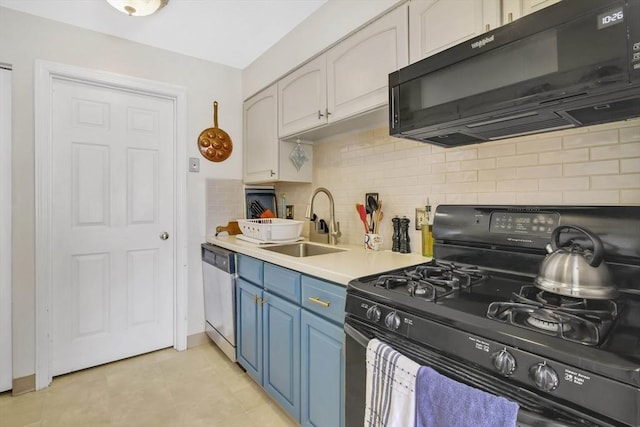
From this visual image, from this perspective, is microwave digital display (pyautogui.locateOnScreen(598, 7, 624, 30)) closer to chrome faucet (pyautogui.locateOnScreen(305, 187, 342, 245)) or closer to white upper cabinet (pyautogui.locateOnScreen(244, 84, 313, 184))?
chrome faucet (pyautogui.locateOnScreen(305, 187, 342, 245))

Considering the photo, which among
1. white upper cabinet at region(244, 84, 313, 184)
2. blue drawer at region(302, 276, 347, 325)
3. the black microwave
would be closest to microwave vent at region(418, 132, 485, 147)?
the black microwave

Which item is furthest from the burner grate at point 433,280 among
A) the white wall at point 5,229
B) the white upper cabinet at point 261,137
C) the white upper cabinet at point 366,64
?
the white wall at point 5,229

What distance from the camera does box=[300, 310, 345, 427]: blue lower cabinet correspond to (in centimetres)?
128

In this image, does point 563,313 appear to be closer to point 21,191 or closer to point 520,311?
point 520,311

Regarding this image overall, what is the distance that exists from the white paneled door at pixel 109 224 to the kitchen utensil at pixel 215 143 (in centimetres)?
24

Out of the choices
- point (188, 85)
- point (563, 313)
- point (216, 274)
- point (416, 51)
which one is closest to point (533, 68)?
point (416, 51)

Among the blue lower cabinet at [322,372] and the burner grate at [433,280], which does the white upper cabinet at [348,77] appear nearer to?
the burner grate at [433,280]

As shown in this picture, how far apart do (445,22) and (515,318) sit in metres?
1.10

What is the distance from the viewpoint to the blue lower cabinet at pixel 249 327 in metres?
1.86

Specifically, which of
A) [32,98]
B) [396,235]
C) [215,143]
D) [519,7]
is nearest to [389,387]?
[396,235]

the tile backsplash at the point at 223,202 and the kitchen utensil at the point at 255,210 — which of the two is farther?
the kitchen utensil at the point at 255,210

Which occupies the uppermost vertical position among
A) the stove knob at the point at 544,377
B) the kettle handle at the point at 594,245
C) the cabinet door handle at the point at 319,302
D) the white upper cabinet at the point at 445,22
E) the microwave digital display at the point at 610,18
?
the white upper cabinet at the point at 445,22

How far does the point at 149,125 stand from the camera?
2475 mm

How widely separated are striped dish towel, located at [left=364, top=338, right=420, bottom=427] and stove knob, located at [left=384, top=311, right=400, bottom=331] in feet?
0.18
